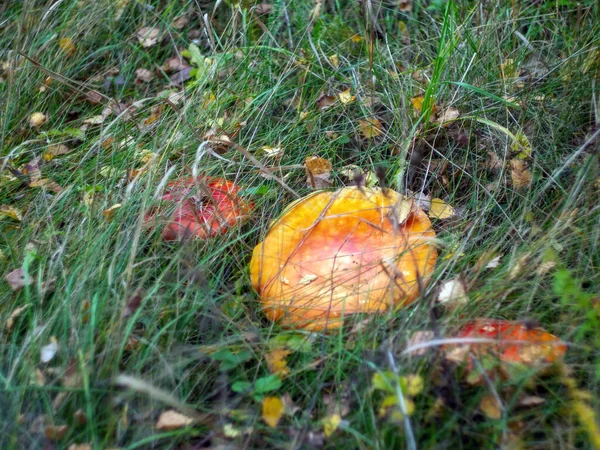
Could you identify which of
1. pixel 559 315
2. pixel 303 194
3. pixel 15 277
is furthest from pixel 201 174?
pixel 559 315

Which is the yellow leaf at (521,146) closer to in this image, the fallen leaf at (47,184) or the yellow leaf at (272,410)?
the yellow leaf at (272,410)

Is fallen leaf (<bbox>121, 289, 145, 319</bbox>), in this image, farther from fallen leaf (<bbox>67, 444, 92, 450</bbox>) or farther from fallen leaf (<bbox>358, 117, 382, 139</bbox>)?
fallen leaf (<bbox>358, 117, 382, 139</bbox>)

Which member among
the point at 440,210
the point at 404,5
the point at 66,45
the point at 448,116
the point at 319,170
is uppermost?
the point at 66,45

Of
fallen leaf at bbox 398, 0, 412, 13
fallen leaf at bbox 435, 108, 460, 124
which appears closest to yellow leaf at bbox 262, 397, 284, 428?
fallen leaf at bbox 435, 108, 460, 124

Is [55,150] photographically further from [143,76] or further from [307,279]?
[307,279]

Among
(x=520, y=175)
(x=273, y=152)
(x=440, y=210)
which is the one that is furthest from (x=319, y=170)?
(x=520, y=175)

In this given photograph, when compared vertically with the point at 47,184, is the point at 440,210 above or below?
below
